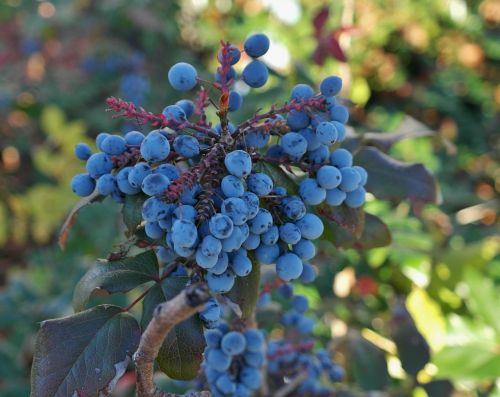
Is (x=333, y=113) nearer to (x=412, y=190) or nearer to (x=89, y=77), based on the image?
(x=412, y=190)

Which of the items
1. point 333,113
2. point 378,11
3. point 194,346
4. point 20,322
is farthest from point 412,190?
point 378,11

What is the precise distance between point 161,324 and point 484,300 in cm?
103

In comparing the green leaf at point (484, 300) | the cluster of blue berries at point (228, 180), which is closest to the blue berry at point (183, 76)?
the cluster of blue berries at point (228, 180)

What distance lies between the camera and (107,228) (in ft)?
5.54

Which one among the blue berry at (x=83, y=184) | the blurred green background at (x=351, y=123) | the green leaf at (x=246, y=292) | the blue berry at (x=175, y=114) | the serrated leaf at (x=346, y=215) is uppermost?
the blue berry at (x=175, y=114)

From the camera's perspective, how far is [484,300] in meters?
1.26

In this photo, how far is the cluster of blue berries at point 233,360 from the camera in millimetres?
734

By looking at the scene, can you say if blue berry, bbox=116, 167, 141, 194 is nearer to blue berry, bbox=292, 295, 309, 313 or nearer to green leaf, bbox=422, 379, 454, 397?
blue berry, bbox=292, 295, 309, 313

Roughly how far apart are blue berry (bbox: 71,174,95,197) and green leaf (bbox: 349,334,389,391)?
27.4 inches

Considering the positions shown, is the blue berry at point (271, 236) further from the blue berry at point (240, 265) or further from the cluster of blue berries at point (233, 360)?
the cluster of blue berries at point (233, 360)

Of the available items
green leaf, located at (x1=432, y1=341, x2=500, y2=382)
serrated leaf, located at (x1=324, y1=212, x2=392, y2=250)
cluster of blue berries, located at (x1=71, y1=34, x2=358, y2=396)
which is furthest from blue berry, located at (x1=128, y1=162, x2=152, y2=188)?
green leaf, located at (x1=432, y1=341, x2=500, y2=382)

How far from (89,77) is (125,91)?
0.50 m

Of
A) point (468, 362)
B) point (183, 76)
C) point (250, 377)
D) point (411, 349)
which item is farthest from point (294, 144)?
point (468, 362)

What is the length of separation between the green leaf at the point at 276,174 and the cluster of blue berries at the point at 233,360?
23cm
